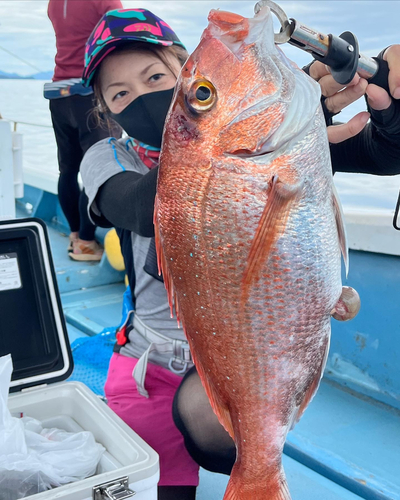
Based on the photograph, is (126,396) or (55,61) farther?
(55,61)

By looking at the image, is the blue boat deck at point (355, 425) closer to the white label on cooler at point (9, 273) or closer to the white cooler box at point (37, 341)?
the white cooler box at point (37, 341)

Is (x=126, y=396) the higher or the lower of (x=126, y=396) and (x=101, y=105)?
the lower

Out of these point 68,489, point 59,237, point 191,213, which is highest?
point 191,213

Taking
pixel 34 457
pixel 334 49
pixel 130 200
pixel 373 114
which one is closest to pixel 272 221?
pixel 334 49

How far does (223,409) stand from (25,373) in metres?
0.72

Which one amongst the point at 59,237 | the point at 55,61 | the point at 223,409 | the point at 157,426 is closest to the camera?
the point at 223,409

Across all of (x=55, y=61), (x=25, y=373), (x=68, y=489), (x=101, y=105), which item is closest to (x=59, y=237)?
(x=55, y=61)

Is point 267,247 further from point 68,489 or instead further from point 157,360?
point 157,360

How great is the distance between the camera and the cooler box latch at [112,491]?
3.10 ft

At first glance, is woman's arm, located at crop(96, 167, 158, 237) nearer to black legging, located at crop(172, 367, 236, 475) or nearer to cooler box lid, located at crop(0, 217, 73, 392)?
cooler box lid, located at crop(0, 217, 73, 392)

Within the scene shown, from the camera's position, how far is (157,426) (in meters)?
1.50

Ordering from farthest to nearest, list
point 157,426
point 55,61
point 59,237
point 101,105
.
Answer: point 59,237
point 55,61
point 101,105
point 157,426

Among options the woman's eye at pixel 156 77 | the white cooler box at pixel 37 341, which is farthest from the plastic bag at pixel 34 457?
the woman's eye at pixel 156 77

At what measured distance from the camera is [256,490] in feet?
2.77
